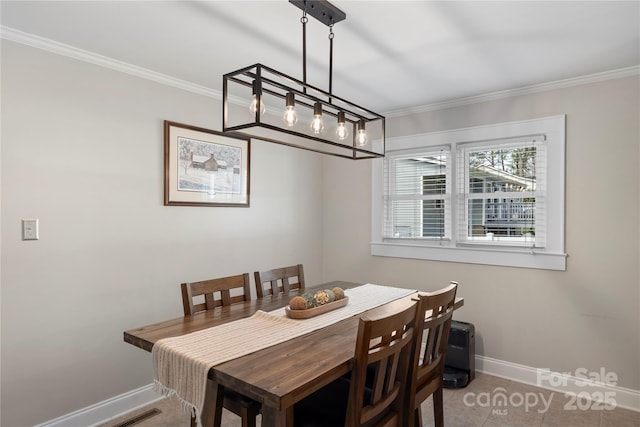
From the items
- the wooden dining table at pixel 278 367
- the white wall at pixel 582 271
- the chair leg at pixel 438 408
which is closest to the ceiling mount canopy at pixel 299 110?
the wooden dining table at pixel 278 367

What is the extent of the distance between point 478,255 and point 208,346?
8.21 feet

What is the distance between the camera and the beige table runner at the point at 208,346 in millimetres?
1464

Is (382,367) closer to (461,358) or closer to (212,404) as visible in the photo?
(212,404)

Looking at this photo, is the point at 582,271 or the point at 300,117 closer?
the point at 582,271

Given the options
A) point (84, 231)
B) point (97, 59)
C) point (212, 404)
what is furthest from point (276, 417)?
point (97, 59)

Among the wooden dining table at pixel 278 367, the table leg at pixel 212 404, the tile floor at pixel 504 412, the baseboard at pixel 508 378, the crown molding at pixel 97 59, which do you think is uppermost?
the crown molding at pixel 97 59

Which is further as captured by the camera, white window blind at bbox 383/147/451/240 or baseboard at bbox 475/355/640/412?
white window blind at bbox 383/147/451/240

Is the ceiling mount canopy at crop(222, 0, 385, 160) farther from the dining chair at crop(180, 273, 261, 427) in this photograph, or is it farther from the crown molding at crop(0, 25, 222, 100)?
the dining chair at crop(180, 273, 261, 427)

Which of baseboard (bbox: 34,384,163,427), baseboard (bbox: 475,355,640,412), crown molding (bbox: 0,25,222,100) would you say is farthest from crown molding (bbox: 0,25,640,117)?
baseboard (bbox: 34,384,163,427)

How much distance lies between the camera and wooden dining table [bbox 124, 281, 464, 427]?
128 cm

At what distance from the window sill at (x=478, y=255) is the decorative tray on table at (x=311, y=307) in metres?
1.52

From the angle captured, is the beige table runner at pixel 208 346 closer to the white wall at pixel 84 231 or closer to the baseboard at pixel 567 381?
the white wall at pixel 84 231

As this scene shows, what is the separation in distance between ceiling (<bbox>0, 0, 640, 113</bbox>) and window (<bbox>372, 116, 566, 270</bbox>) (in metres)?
0.54

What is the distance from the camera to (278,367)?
143 cm
